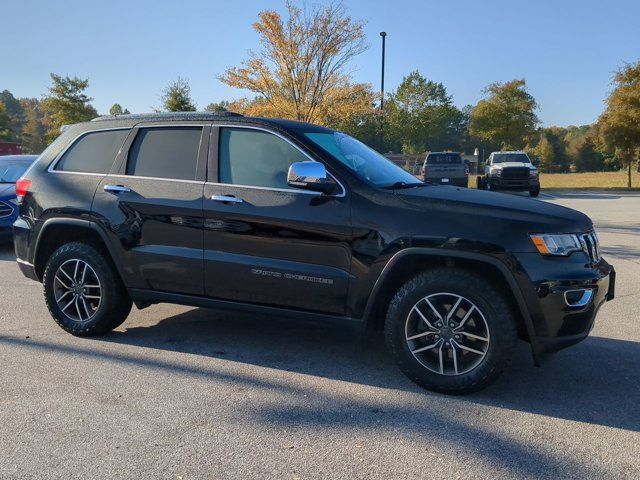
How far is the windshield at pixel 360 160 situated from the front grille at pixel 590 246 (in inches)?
53.9

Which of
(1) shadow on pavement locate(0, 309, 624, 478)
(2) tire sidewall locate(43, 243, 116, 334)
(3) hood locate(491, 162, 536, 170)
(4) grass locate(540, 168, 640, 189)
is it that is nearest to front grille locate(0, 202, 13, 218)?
(2) tire sidewall locate(43, 243, 116, 334)

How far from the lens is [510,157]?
2555 cm

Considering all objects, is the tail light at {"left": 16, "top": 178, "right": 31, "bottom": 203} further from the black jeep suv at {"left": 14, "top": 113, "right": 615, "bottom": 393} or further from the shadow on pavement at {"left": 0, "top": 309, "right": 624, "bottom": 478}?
the shadow on pavement at {"left": 0, "top": 309, "right": 624, "bottom": 478}

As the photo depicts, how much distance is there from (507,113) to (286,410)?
1900 inches

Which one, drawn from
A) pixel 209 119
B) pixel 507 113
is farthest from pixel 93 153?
pixel 507 113

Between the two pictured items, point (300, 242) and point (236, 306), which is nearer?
point (300, 242)

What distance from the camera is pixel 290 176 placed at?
391 centimetres

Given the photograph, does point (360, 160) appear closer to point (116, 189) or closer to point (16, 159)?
point (116, 189)

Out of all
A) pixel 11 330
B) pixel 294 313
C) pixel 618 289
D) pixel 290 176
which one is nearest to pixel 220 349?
pixel 294 313

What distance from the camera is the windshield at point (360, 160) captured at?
419 cm

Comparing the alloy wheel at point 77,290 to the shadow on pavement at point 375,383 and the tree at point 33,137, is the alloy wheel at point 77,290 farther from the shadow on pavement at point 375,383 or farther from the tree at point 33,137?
the tree at point 33,137

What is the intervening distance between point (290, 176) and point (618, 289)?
4792mm

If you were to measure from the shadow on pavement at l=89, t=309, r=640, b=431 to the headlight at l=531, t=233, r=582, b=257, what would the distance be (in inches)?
38.7

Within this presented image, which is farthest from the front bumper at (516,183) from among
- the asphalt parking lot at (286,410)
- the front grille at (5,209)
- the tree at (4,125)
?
the tree at (4,125)
